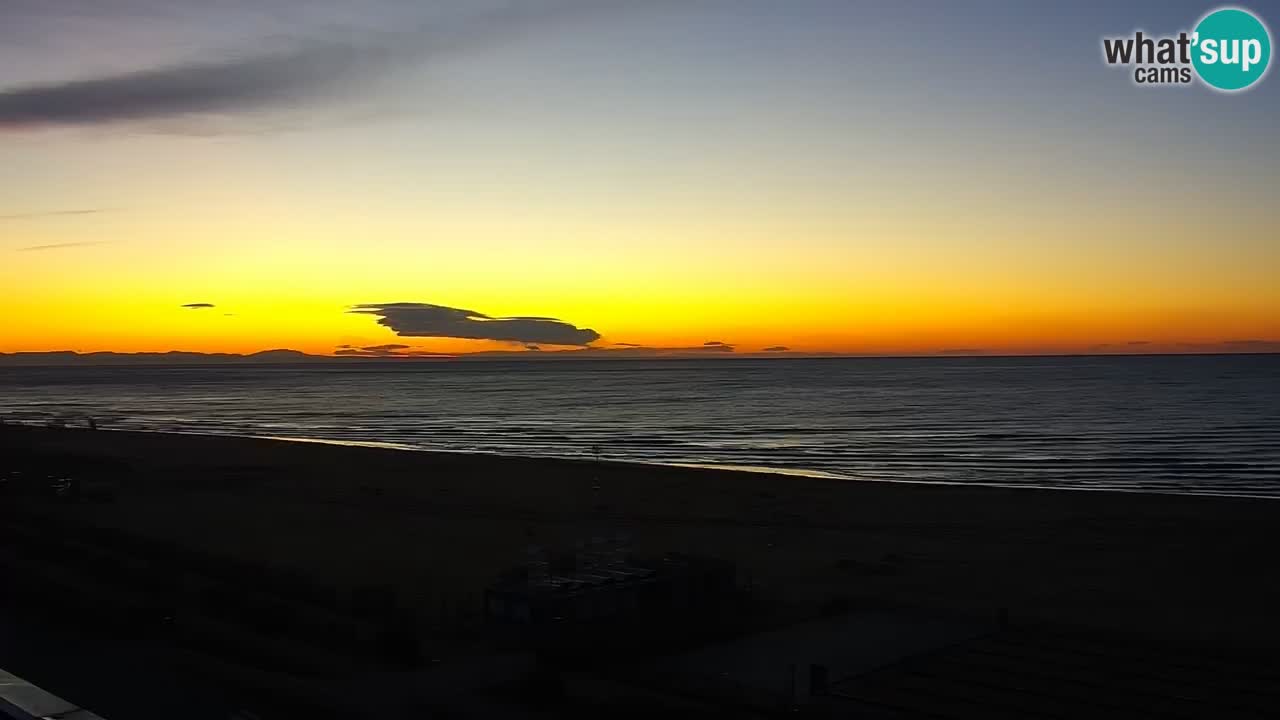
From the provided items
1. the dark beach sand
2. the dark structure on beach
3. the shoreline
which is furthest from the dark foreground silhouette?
the shoreline

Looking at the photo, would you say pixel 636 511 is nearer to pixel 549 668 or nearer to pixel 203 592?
pixel 203 592

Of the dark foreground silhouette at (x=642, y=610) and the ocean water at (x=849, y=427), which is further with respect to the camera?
the ocean water at (x=849, y=427)

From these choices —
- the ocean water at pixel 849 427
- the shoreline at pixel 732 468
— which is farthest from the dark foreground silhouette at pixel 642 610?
the ocean water at pixel 849 427

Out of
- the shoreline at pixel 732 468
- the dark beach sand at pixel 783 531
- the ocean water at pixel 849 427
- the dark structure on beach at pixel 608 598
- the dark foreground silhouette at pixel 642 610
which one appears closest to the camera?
the dark foreground silhouette at pixel 642 610

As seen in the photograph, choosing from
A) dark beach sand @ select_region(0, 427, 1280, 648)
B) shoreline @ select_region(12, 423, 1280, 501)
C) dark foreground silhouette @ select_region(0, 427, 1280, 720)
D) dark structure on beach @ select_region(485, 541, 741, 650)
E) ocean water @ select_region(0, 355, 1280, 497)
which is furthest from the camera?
ocean water @ select_region(0, 355, 1280, 497)

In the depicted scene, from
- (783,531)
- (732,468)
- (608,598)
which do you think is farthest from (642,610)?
(732,468)

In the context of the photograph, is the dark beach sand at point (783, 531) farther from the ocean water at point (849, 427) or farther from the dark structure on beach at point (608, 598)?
the ocean water at point (849, 427)

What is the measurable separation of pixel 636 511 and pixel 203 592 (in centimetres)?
1568

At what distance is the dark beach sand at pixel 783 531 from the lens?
62.0 feet

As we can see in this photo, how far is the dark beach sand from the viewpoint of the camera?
18.9 m

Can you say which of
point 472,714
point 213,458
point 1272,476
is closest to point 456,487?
point 213,458

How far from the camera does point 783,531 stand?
26891mm

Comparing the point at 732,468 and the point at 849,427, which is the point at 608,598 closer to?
the point at 732,468

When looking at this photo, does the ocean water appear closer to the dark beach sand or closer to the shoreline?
the shoreline
